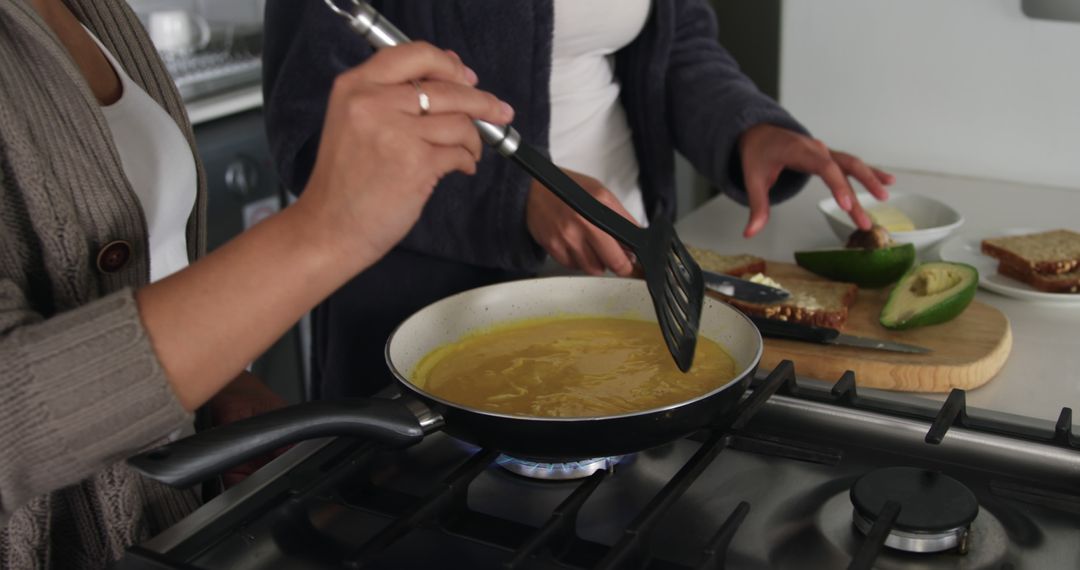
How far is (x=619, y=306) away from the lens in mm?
942

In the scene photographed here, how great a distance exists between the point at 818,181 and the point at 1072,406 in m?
0.72

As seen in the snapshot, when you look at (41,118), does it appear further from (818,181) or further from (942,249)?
(818,181)

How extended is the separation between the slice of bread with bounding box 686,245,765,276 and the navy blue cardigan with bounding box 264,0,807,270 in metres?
0.12

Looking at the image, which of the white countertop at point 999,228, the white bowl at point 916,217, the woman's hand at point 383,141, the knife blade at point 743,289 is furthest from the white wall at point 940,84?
the woman's hand at point 383,141

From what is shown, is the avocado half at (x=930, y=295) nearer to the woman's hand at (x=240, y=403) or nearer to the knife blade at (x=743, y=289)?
the knife blade at (x=743, y=289)


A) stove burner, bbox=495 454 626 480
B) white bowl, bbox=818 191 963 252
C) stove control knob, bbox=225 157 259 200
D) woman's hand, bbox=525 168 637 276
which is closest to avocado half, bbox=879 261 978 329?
white bowl, bbox=818 191 963 252

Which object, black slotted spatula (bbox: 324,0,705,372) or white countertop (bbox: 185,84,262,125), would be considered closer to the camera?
black slotted spatula (bbox: 324,0,705,372)

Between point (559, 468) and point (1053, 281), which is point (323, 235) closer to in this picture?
point (559, 468)

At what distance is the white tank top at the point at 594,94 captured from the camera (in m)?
1.25

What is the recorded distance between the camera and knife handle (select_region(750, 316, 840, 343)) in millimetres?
982

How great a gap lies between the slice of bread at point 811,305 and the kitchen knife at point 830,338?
0.10 ft

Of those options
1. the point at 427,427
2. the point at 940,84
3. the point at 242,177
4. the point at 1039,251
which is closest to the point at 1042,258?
the point at 1039,251

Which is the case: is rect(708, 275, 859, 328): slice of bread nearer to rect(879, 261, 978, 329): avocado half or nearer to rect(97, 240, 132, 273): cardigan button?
rect(879, 261, 978, 329): avocado half

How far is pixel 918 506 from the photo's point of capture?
69cm
